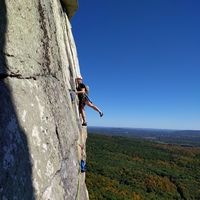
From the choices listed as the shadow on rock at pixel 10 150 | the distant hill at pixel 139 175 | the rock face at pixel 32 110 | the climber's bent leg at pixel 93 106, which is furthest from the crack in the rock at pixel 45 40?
the distant hill at pixel 139 175

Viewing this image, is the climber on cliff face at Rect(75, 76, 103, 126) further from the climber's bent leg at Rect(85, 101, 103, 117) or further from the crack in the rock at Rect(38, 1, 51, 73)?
the crack in the rock at Rect(38, 1, 51, 73)

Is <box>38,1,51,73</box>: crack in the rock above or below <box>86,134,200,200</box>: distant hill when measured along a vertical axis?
above

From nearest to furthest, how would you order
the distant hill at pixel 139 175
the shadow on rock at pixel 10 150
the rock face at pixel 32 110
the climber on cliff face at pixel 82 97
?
1. the shadow on rock at pixel 10 150
2. the rock face at pixel 32 110
3. the climber on cliff face at pixel 82 97
4. the distant hill at pixel 139 175

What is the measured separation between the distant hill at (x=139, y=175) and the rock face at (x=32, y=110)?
53310 millimetres

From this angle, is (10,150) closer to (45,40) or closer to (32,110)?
(32,110)

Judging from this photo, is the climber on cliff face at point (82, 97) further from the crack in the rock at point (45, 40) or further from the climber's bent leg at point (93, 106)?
the crack in the rock at point (45, 40)

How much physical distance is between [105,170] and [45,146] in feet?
250

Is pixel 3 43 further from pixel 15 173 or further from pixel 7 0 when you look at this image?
pixel 15 173

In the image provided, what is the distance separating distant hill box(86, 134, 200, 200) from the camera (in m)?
63.4

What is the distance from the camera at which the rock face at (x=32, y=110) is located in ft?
10.0

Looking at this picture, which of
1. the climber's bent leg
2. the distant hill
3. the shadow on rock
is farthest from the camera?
the distant hill

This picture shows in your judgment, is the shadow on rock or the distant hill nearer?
the shadow on rock

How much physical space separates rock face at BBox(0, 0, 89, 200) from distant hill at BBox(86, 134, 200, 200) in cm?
5331

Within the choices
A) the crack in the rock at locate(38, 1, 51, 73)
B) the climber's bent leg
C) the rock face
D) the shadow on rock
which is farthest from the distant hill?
the shadow on rock
